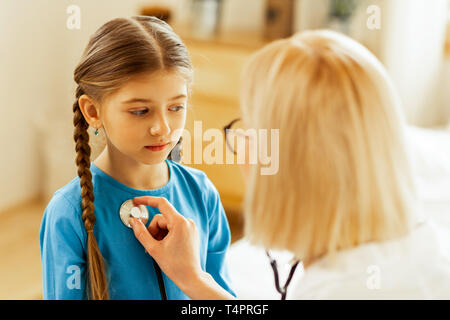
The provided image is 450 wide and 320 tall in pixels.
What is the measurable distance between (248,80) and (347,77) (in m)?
0.10

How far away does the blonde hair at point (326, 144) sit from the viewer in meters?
0.50

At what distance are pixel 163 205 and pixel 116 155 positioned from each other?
2.2 inches

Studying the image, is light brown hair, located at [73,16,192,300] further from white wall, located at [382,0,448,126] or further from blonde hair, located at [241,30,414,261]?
white wall, located at [382,0,448,126]

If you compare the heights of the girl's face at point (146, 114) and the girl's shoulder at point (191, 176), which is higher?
the girl's face at point (146, 114)

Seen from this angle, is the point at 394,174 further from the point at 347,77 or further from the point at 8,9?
the point at 8,9

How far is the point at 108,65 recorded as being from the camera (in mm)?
Answer: 406

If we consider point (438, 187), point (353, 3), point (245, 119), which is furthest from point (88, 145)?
point (353, 3)

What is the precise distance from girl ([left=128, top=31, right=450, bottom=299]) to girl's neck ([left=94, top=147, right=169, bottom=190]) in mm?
17

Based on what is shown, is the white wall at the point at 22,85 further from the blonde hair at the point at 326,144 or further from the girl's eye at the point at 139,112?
the blonde hair at the point at 326,144

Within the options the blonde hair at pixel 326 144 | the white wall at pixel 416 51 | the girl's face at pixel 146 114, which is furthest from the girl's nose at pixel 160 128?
the white wall at pixel 416 51

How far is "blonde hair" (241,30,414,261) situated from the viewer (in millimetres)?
496

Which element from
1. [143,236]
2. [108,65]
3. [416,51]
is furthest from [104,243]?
[416,51]

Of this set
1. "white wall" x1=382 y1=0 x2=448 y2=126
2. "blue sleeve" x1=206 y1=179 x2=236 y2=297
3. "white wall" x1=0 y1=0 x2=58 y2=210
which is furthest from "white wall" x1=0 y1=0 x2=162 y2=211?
"white wall" x1=382 y1=0 x2=448 y2=126

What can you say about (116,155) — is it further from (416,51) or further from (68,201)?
(416,51)
